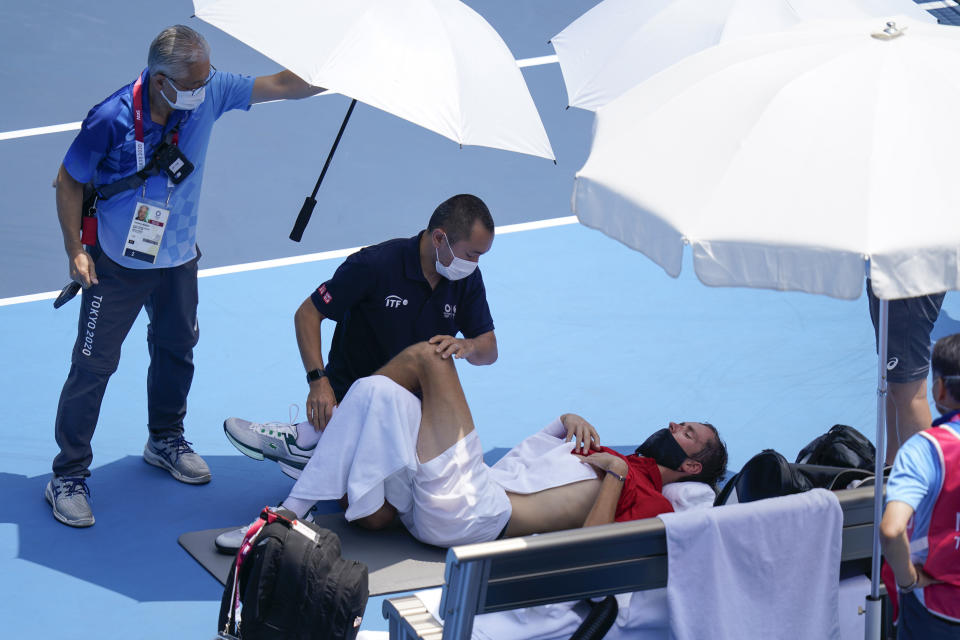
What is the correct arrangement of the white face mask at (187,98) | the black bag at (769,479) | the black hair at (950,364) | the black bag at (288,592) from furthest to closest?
the white face mask at (187,98) < the black bag at (769,479) < the black bag at (288,592) < the black hair at (950,364)

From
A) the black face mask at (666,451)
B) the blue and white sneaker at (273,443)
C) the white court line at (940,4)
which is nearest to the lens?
the black face mask at (666,451)

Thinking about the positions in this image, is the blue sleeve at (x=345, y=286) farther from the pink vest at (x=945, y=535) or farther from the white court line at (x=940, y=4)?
the white court line at (x=940, y=4)

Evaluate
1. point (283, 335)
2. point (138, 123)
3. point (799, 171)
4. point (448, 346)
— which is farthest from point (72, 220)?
point (799, 171)

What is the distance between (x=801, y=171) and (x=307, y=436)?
2840mm

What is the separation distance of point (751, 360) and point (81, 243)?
4.19 metres

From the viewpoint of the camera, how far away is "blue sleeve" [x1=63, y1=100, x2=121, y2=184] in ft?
15.7

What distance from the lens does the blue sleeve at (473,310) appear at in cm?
542

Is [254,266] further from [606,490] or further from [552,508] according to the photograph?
[606,490]

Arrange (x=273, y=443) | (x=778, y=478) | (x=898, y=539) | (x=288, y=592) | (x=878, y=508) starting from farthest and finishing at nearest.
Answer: (x=273, y=443) → (x=778, y=478) → (x=288, y=592) → (x=878, y=508) → (x=898, y=539)

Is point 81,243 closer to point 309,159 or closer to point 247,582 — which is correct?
point 247,582

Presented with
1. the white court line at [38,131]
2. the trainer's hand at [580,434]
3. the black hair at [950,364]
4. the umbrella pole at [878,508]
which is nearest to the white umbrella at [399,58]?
the trainer's hand at [580,434]

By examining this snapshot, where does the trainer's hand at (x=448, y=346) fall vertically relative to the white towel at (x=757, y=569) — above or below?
above

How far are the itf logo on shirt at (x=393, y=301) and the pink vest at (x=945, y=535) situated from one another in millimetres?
2568

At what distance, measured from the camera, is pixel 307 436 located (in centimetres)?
530
